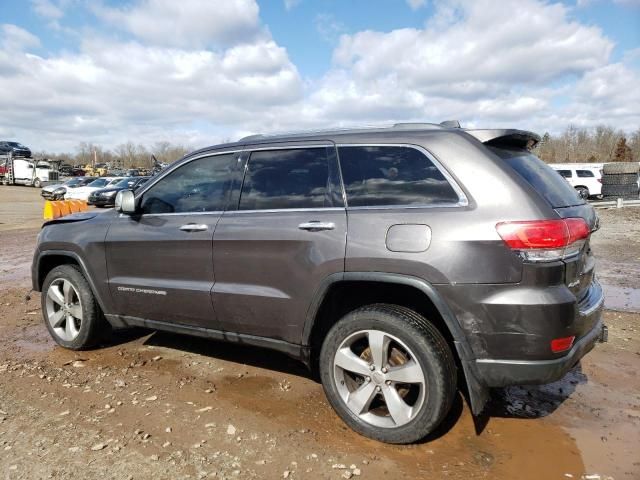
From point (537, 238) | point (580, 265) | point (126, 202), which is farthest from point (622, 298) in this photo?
point (126, 202)

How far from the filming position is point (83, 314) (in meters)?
4.46

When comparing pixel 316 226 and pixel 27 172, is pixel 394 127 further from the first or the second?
pixel 27 172

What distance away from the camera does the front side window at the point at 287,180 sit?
3.34 m

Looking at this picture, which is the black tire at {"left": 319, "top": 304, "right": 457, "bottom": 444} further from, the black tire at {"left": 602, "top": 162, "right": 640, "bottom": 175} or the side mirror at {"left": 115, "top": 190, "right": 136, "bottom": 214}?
the black tire at {"left": 602, "top": 162, "right": 640, "bottom": 175}

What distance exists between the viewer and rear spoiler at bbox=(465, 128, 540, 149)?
299cm

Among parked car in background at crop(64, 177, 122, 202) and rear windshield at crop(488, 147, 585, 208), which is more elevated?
rear windshield at crop(488, 147, 585, 208)

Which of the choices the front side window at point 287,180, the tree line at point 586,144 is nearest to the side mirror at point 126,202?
the front side window at point 287,180

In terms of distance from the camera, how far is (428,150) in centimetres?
299

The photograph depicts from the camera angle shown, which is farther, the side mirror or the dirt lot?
the side mirror

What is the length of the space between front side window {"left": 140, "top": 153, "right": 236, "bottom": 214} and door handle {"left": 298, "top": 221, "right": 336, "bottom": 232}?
2.59 ft

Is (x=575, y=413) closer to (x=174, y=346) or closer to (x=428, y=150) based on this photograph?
(x=428, y=150)

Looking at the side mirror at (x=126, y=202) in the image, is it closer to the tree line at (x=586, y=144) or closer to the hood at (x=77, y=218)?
the hood at (x=77, y=218)

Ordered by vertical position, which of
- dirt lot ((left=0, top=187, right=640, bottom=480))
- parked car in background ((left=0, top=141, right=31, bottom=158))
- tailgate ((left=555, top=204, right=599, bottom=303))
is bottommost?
dirt lot ((left=0, top=187, right=640, bottom=480))

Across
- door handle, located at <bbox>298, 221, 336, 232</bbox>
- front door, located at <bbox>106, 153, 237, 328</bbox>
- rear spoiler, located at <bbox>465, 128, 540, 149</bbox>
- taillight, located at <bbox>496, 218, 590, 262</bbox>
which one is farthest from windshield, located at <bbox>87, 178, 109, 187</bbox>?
taillight, located at <bbox>496, 218, 590, 262</bbox>
